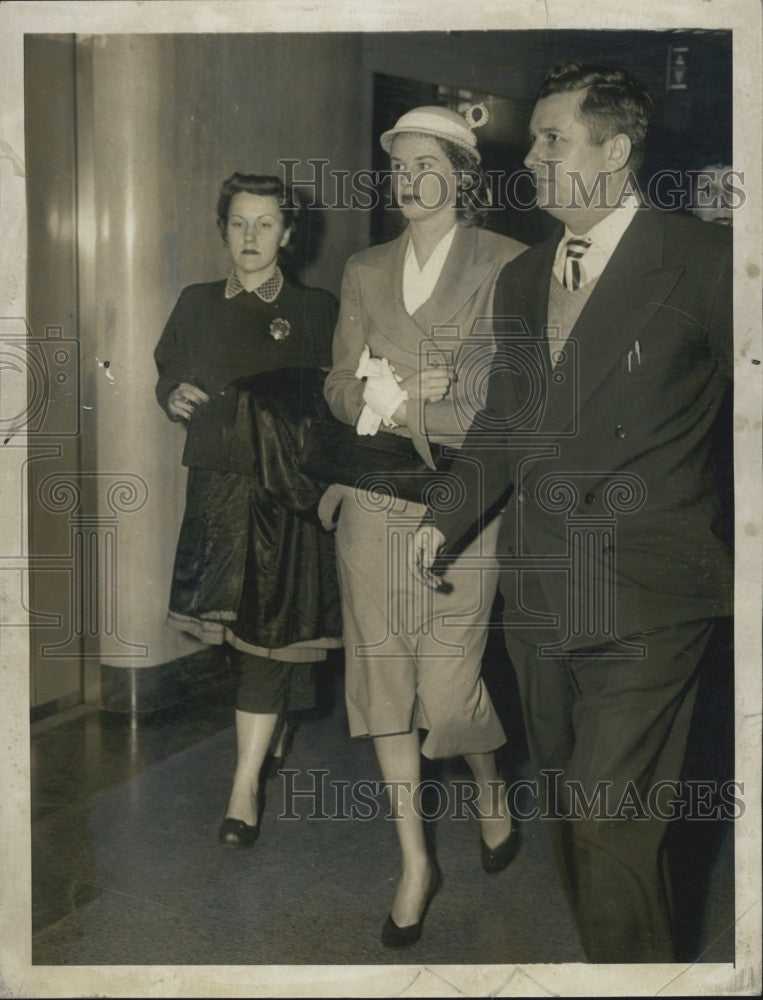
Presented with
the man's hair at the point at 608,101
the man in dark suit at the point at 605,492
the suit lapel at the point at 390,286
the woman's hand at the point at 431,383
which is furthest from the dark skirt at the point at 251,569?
the man's hair at the point at 608,101

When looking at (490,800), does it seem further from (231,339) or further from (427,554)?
(231,339)

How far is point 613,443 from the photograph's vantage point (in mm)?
2637

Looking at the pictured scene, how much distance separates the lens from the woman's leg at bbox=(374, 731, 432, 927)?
2.73m

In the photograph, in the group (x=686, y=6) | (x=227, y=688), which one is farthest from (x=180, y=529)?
(x=686, y=6)

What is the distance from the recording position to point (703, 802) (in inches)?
108

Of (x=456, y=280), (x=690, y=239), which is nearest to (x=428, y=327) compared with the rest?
(x=456, y=280)

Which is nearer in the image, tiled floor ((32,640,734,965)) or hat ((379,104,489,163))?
hat ((379,104,489,163))

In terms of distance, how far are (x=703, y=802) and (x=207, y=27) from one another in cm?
233

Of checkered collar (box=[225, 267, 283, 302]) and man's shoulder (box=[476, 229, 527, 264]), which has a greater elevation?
man's shoulder (box=[476, 229, 527, 264])

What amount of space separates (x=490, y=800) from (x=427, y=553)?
0.66 meters

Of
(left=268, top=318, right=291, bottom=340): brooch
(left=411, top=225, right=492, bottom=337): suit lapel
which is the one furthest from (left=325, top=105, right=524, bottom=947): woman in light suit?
(left=268, top=318, right=291, bottom=340): brooch

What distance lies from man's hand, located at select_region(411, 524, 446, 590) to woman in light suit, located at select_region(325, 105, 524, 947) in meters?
0.03

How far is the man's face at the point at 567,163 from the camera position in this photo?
8.60ft

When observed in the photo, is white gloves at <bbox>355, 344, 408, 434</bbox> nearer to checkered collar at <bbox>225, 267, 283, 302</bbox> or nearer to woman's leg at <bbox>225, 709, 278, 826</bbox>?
checkered collar at <bbox>225, 267, 283, 302</bbox>
